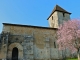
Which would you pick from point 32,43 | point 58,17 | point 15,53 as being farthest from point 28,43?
point 58,17

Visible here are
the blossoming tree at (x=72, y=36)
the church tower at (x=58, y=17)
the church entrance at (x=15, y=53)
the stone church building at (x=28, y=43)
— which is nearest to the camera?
the blossoming tree at (x=72, y=36)

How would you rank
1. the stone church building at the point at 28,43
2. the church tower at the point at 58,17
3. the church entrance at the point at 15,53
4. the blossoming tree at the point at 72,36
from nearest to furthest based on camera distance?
1. the blossoming tree at the point at 72,36
2. the stone church building at the point at 28,43
3. the church entrance at the point at 15,53
4. the church tower at the point at 58,17

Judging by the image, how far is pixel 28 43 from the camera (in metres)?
19.6

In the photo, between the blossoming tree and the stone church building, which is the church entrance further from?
the blossoming tree

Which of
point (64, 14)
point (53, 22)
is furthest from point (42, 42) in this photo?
point (64, 14)

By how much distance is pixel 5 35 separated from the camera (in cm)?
1892

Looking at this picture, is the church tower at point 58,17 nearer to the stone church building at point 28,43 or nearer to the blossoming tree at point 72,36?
the stone church building at point 28,43

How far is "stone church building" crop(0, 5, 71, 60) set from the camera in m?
18.6

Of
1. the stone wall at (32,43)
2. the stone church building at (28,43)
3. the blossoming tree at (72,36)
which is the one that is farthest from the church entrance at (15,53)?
the blossoming tree at (72,36)

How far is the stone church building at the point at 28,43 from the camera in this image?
61.1ft

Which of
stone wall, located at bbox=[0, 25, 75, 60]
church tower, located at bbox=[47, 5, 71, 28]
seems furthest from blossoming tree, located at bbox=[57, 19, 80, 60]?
church tower, located at bbox=[47, 5, 71, 28]

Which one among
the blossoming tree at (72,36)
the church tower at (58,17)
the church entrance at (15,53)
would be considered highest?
the church tower at (58,17)

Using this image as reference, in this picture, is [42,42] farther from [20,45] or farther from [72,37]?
[72,37]

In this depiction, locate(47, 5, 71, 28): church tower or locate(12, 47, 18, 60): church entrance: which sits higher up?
locate(47, 5, 71, 28): church tower
